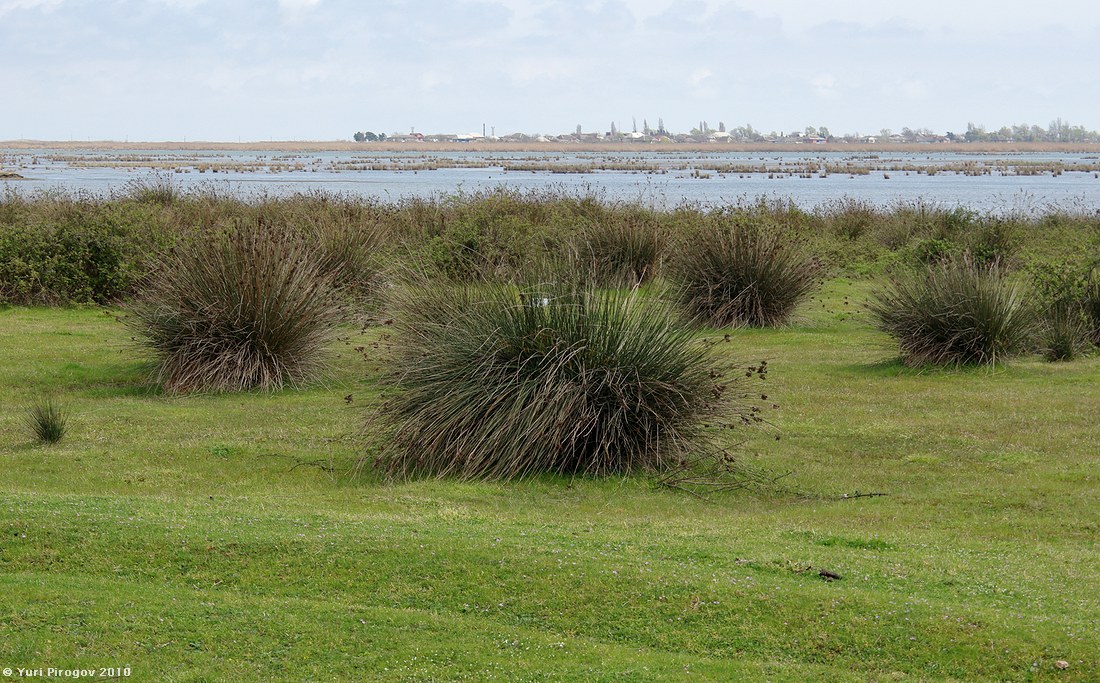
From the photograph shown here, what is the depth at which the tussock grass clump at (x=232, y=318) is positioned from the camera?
1465 centimetres

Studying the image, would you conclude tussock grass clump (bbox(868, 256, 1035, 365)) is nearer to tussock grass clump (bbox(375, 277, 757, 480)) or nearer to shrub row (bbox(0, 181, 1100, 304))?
shrub row (bbox(0, 181, 1100, 304))

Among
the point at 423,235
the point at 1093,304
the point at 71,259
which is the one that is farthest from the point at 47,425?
the point at 423,235

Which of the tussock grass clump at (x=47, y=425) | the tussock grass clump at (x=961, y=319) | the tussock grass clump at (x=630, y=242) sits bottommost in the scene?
the tussock grass clump at (x=47, y=425)

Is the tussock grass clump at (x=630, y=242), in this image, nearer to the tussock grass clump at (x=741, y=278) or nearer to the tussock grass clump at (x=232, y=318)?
the tussock grass clump at (x=741, y=278)

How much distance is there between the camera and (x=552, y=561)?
7.10m

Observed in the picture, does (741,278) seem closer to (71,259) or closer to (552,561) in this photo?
(71,259)

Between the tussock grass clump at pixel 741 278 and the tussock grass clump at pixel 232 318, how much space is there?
7243 mm

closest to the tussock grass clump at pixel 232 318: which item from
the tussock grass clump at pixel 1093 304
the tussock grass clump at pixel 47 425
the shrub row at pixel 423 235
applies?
the shrub row at pixel 423 235

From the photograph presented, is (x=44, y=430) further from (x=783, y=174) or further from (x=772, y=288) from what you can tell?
(x=783, y=174)

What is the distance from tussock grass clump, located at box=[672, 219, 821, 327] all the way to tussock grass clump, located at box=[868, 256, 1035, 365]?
3.79 m

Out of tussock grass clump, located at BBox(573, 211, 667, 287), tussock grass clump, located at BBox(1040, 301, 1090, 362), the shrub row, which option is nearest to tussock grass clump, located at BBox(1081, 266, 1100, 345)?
tussock grass clump, located at BBox(1040, 301, 1090, 362)

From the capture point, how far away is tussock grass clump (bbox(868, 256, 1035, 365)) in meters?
15.7

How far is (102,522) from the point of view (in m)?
7.80

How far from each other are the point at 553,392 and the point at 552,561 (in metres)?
3.64
